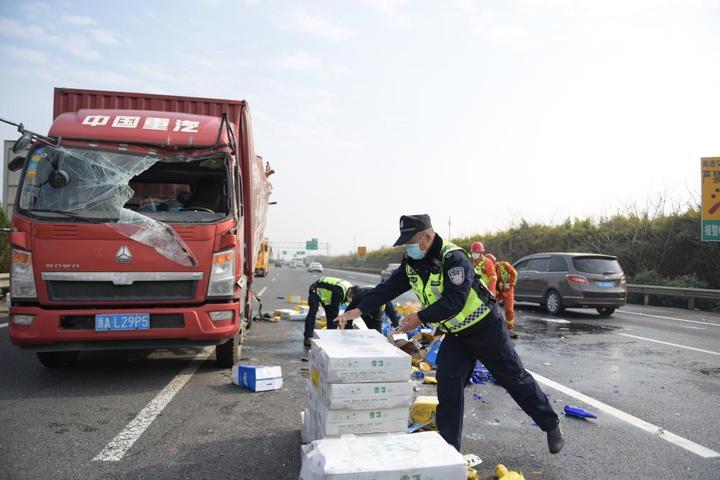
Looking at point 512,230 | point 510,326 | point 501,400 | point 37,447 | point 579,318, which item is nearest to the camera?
point 37,447

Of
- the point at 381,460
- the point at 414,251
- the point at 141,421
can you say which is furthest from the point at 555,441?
the point at 141,421

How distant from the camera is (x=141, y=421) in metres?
4.12

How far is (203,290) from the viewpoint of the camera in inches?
205

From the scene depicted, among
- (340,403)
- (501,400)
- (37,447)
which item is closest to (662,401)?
(501,400)

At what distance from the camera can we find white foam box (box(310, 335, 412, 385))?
9.46 ft

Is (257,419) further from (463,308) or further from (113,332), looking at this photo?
(463,308)

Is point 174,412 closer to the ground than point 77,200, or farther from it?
closer to the ground

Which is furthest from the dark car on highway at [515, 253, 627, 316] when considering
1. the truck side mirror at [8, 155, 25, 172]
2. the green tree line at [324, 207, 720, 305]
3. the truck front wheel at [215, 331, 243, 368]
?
the truck side mirror at [8, 155, 25, 172]

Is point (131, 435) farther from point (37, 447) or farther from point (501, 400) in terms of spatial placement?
point (501, 400)

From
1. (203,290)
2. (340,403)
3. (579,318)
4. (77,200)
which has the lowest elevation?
(579,318)

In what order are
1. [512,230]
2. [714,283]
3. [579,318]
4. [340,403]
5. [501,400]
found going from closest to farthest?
1. [340,403]
2. [501,400]
3. [579,318]
4. [714,283]
5. [512,230]

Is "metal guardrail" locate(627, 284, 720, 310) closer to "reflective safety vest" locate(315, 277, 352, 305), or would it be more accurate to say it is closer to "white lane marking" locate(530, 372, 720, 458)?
"white lane marking" locate(530, 372, 720, 458)

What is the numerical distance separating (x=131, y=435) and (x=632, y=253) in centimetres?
2130

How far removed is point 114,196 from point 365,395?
3.72 metres
